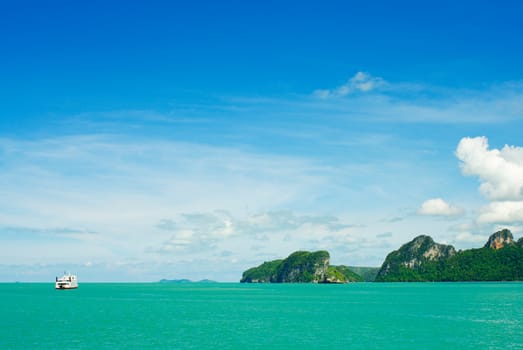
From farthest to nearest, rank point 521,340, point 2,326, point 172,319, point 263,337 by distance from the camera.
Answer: point 172,319
point 2,326
point 263,337
point 521,340

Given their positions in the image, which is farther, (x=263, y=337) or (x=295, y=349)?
(x=263, y=337)

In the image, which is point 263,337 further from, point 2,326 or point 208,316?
point 2,326

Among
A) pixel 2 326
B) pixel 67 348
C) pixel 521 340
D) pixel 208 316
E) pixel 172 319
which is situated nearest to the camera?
pixel 67 348

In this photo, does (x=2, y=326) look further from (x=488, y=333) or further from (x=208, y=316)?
(x=488, y=333)

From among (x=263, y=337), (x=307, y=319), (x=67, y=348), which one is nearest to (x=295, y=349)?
(x=263, y=337)

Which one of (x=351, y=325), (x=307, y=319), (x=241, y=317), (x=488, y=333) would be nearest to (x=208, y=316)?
(x=241, y=317)

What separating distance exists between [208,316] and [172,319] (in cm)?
1244

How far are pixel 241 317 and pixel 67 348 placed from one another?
57.3m

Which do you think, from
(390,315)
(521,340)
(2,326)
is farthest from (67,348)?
(390,315)

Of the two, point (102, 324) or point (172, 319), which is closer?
point (102, 324)

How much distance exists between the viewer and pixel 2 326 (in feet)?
356

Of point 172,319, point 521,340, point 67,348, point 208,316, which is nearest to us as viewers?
point 67,348

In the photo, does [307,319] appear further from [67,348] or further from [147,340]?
[67,348]

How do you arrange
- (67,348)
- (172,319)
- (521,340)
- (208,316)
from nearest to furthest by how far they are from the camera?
1. (67,348)
2. (521,340)
3. (172,319)
4. (208,316)
